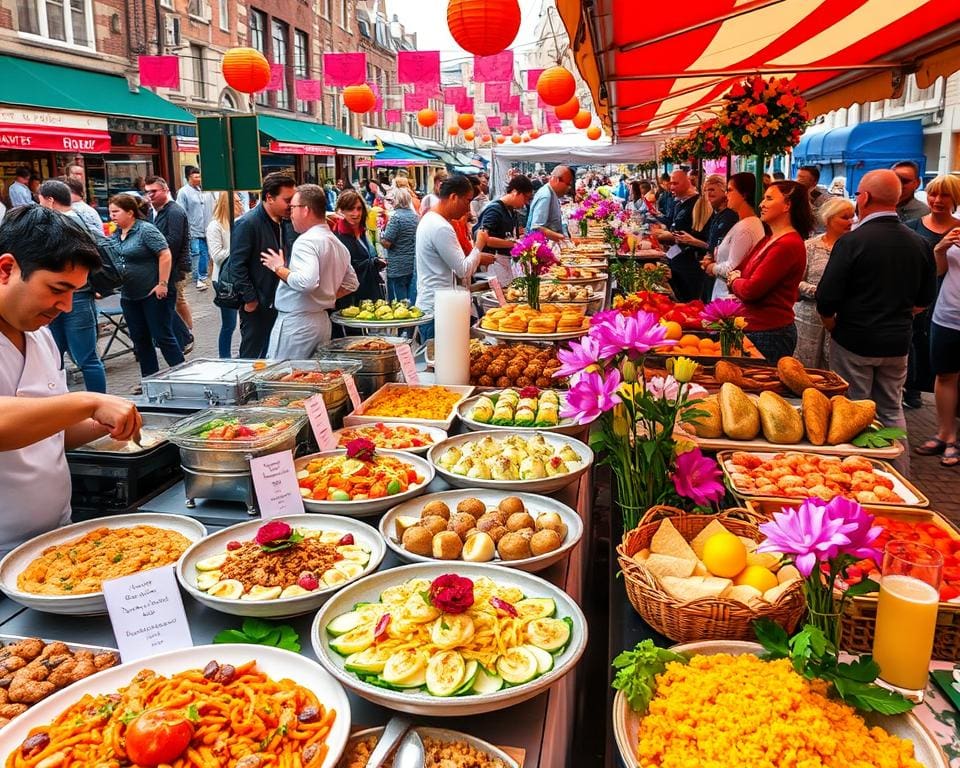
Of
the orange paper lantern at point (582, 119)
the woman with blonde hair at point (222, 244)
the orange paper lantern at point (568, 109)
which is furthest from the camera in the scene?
the orange paper lantern at point (582, 119)

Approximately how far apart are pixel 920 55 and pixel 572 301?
9.10 feet

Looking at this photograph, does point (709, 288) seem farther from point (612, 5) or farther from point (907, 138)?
point (907, 138)

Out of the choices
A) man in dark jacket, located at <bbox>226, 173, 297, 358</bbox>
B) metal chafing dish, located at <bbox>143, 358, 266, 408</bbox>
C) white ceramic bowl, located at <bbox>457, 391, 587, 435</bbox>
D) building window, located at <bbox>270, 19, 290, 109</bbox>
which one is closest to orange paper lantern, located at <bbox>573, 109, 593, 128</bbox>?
man in dark jacket, located at <bbox>226, 173, 297, 358</bbox>

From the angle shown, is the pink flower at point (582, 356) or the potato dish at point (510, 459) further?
the potato dish at point (510, 459)

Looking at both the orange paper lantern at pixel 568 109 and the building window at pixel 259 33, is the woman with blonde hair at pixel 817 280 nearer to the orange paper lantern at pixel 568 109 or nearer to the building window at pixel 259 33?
the orange paper lantern at pixel 568 109

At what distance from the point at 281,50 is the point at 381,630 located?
29.2 metres

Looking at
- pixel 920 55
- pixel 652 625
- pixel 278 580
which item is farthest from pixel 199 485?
pixel 920 55

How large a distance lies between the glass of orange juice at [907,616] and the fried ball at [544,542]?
0.78 m

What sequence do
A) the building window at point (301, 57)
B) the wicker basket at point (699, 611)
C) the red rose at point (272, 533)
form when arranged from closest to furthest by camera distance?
the wicker basket at point (699, 611), the red rose at point (272, 533), the building window at point (301, 57)

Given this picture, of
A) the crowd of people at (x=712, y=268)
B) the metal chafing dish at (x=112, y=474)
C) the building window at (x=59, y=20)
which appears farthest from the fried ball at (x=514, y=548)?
the building window at (x=59, y=20)

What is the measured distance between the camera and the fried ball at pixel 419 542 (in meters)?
1.99

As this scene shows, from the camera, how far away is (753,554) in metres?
1.98

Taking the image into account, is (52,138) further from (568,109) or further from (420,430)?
(420,430)

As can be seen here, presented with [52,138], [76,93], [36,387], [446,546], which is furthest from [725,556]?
[76,93]
